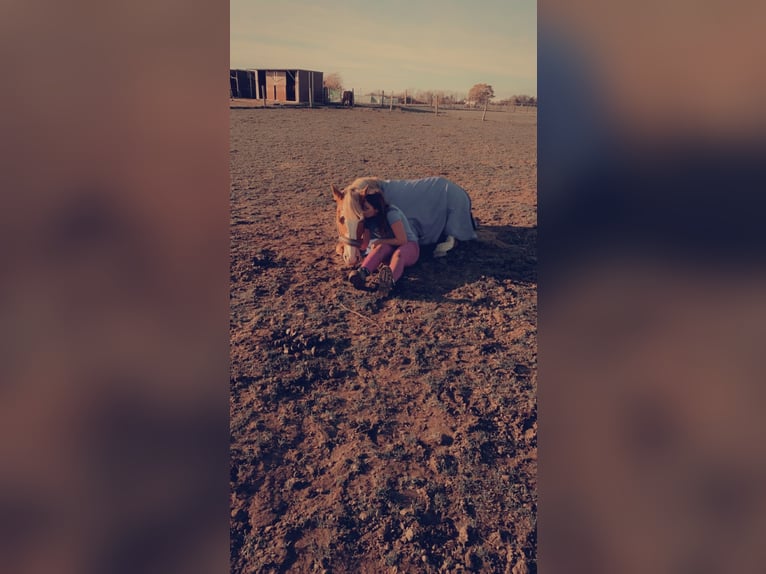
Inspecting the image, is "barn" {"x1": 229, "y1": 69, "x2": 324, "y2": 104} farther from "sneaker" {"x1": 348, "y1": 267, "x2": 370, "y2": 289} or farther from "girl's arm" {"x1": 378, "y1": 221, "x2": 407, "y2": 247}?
"sneaker" {"x1": 348, "y1": 267, "x2": 370, "y2": 289}

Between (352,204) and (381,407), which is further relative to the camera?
(352,204)

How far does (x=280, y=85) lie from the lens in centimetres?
2595

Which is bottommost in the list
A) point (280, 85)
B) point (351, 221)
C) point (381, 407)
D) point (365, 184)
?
point (381, 407)

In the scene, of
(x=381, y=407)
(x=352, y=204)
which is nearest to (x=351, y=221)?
(x=352, y=204)

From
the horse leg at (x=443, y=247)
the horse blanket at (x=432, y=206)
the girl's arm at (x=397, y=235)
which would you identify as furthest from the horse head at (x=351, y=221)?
the horse leg at (x=443, y=247)

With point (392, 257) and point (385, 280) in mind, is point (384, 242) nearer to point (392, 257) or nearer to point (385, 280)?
point (392, 257)

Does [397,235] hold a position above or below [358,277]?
above
